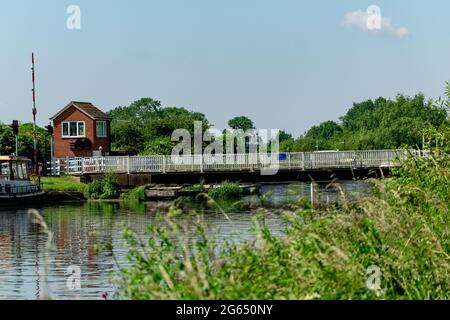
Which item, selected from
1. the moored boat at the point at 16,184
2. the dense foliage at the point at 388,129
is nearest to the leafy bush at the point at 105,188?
the moored boat at the point at 16,184

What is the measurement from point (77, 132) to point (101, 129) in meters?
2.24

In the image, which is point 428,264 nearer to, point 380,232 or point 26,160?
point 380,232

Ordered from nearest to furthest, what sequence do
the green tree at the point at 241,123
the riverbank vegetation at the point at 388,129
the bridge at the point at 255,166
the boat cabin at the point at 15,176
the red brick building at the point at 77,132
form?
the bridge at the point at 255,166 → the boat cabin at the point at 15,176 → the red brick building at the point at 77,132 → the riverbank vegetation at the point at 388,129 → the green tree at the point at 241,123

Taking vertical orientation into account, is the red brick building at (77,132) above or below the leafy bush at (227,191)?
above

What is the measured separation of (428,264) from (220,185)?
2002 inches

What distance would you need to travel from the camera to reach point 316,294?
12414 mm

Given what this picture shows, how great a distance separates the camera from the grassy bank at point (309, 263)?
12250mm

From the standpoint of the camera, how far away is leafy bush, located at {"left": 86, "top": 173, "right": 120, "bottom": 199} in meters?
64.6

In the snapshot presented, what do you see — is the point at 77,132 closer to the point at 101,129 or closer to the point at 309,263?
the point at 101,129

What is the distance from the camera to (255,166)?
6281 cm

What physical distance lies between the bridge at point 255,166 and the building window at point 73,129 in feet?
45.5

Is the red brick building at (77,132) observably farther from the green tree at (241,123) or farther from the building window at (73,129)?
the green tree at (241,123)

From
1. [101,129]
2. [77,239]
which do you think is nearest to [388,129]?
[101,129]

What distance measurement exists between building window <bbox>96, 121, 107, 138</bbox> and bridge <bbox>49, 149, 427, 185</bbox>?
1410 centimetres
